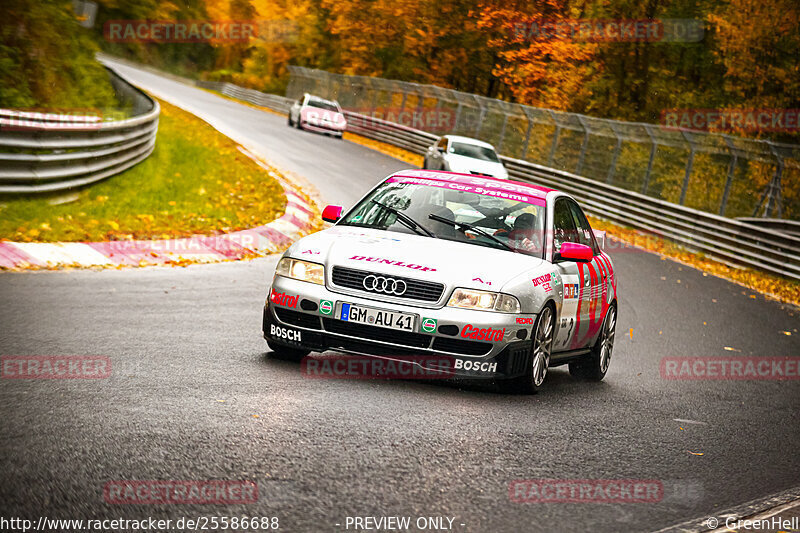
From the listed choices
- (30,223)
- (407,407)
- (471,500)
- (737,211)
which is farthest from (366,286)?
(737,211)

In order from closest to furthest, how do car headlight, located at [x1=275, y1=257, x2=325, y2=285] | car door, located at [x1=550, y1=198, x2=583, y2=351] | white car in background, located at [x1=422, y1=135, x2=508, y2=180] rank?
car headlight, located at [x1=275, y1=257, x2=325, y2=285]
car door, located at [x1=550, y1=198, x2=583, y2=351]
white car in background, located at [x1=422, y1=135, x2=508, y2=180]

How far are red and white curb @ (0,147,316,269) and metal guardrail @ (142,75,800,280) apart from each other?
938 cm

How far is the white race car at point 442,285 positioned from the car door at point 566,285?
0.06 feet

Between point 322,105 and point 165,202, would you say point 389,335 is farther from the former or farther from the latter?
point 322,105

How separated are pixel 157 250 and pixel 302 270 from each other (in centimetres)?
624

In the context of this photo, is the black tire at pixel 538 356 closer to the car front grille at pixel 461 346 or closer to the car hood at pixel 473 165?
the car front grille at pixel 461 346

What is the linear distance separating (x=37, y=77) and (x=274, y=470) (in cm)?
1505

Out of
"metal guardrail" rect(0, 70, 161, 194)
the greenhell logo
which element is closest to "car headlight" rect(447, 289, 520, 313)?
the greenhell logo

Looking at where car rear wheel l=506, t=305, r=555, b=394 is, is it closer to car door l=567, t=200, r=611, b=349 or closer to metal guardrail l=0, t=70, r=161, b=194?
car door l=567, t=200, r=611, b=349

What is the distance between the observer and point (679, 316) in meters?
14.2

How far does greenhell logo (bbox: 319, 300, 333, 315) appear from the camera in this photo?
711 cm

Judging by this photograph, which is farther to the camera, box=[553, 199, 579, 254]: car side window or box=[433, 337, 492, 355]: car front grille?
box=[553, 199, 579, 254]: car side window

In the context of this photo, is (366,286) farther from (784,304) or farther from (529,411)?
(784,304)

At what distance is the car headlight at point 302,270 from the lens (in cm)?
726
